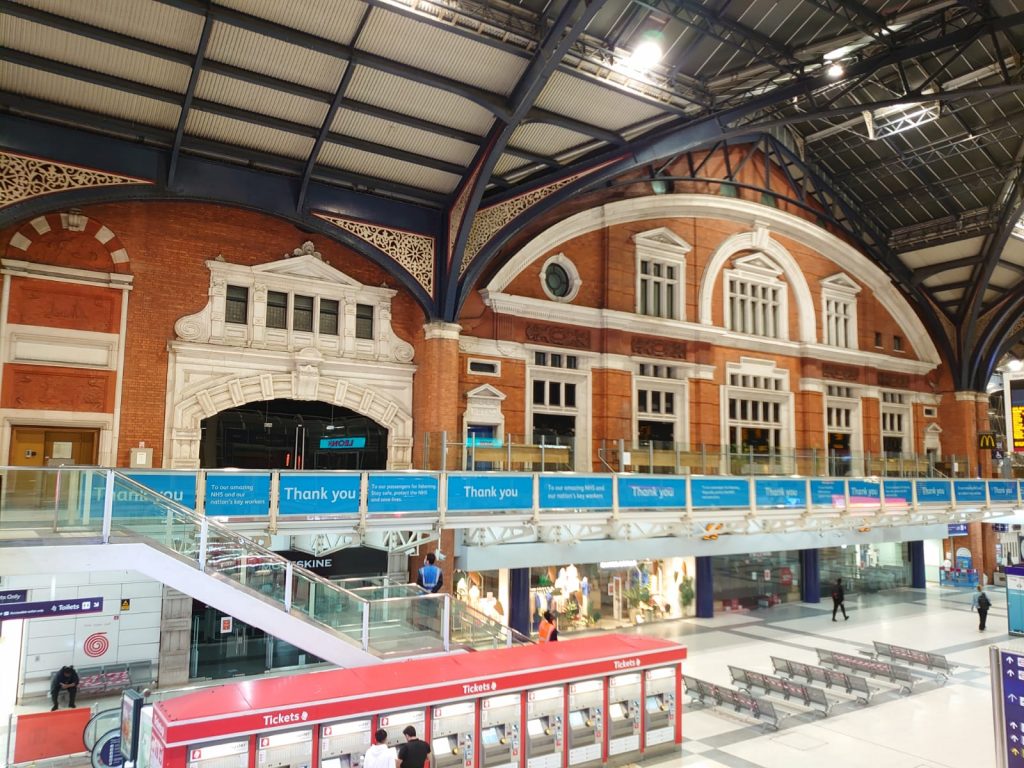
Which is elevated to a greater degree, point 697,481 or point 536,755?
point 697,481

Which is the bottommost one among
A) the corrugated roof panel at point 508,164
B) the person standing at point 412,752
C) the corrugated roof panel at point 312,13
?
the person standing at point 412,752

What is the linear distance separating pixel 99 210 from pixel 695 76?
47.5 feet

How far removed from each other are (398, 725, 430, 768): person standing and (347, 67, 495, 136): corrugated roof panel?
474 inches

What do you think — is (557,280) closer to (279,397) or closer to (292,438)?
(279,397)

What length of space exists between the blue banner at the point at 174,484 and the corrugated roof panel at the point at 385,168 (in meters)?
8.57

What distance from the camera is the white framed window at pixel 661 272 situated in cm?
2312

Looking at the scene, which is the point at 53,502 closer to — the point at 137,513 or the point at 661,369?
the point at 137,513

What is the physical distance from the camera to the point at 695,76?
18.4 m

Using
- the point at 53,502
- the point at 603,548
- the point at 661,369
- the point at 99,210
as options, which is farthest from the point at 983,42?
the point at 53,502

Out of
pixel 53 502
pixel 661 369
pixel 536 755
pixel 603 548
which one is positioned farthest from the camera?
pixel 661 369

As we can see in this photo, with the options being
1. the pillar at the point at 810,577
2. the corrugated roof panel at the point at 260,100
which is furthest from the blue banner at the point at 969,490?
the corrugated roof panel at the point at 260,100

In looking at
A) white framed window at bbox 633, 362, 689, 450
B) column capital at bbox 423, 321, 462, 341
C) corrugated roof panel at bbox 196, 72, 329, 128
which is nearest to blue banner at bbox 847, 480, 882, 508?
white framed window at bbox 633, 362, 689, 450

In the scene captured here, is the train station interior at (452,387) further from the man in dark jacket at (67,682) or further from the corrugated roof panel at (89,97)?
the man in dark jacket at (67,682)

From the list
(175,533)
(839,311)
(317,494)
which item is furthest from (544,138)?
(839,311)
